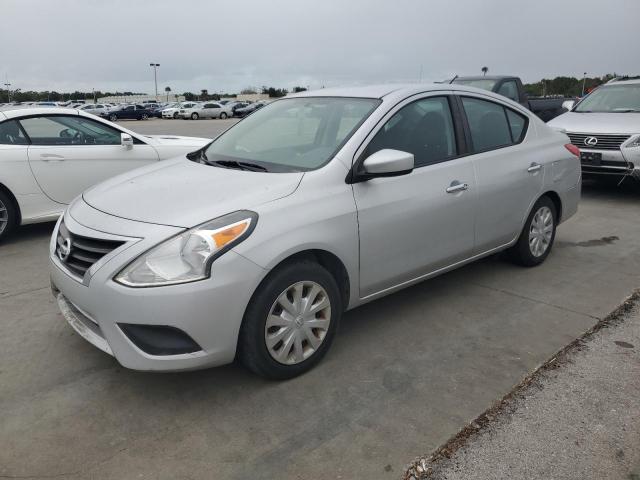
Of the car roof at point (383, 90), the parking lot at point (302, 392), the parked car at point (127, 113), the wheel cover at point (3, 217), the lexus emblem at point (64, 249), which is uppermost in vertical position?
the parked car at point (127, 113)

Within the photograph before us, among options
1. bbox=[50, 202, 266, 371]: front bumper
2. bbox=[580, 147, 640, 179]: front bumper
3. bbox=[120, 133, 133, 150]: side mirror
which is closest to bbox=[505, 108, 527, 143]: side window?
bbox=[50, 202, 266, 371]: front bumper

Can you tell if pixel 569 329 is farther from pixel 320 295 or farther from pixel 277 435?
pixel 277 435

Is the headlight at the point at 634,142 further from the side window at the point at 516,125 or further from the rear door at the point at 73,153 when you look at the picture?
the rear door at the point at 73,153

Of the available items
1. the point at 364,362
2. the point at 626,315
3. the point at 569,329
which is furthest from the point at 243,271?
the point at 626,315

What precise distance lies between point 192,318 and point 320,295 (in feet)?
2.53

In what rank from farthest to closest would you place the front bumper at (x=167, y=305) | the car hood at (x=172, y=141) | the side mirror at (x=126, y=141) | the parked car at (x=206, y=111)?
the parked car at (x=206, y=111)
the car hood at (x=172, y=141)
the side mirror at (x=126, y=141)
the front bumper at (x=167, y=305)

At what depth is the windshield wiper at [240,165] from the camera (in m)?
3.41

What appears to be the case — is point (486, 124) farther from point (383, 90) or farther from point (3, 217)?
point (3, 217)

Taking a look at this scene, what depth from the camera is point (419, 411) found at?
2805 millimetres

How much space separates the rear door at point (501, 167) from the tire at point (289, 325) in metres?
1.56

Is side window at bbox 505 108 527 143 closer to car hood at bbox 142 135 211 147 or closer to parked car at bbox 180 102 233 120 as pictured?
car hood at bbox 142 135 211 147

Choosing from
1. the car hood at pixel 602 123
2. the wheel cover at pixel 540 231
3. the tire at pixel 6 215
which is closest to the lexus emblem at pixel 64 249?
the tire at pixel 6 215

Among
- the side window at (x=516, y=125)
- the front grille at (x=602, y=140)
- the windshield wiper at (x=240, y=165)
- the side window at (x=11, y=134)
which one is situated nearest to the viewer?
the windshield wiper at (x=240, y=165)

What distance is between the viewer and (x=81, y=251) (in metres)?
2.94
